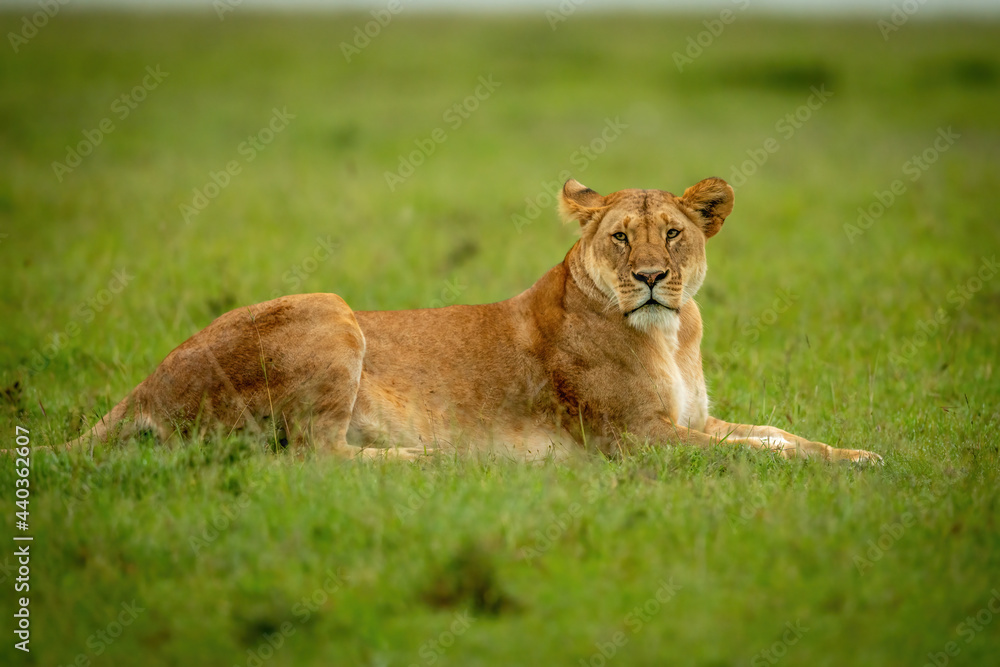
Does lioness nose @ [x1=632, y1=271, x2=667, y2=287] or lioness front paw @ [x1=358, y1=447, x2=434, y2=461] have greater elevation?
lioness nose @ [x1=632, y1=271, x2=667, y2=287]

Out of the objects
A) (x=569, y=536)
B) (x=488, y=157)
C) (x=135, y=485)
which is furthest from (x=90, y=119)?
(x=569, y=536)

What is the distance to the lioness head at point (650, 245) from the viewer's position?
229 inches

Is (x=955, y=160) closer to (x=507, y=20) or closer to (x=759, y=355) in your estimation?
(x=759, y=355)

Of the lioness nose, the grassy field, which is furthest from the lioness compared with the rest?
the grassy field

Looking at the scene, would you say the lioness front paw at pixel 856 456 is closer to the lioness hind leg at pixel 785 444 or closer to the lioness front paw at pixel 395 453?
the lioness hind leg at pixel 785 444

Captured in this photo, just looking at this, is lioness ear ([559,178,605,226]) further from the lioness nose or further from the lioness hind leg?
the lioness hind leg

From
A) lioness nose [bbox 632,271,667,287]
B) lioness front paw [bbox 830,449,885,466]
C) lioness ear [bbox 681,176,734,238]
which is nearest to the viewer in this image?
lioness front paw [bbox 830,449,885,466]

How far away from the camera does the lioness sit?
5785mm

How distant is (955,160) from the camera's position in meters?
16.5

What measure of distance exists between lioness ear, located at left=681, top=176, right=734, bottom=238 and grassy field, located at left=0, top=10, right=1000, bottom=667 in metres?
1.38

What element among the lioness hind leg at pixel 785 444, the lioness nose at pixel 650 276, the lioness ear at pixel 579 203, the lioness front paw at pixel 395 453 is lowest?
the lioness front paw at pixel 395 453

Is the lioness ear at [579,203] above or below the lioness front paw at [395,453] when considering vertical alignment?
above

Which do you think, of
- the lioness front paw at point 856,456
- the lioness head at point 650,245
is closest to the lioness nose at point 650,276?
the lioness head at point 650,245

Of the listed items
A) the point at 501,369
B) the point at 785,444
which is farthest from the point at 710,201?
the point at 501,369
